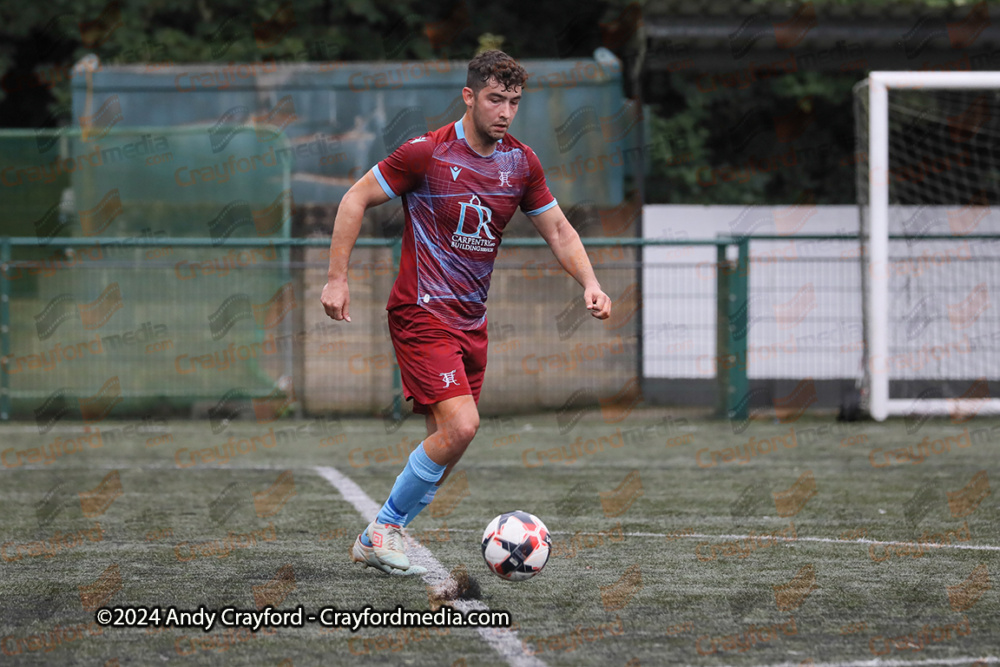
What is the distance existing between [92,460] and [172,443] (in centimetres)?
116

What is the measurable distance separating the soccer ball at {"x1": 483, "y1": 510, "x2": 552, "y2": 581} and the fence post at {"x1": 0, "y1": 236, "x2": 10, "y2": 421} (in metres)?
8.78

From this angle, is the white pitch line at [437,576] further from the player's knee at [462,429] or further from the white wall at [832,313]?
the white wall at [832,313]

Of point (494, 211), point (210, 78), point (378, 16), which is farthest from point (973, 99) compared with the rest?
point (494, 211)

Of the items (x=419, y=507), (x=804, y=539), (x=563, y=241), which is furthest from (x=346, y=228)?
(x=804, y=539)

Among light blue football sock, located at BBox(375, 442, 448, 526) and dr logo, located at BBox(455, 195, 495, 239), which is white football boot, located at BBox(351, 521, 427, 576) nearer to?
light blue football sock, located at BBox(375, 442, 448, 526)

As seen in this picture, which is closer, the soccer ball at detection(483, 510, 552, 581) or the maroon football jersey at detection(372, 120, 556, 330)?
the soccer ball at detection(483, 510, 552, 581)

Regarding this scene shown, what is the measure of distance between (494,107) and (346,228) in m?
0.77

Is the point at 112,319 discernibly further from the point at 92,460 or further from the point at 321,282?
the point at 92,460

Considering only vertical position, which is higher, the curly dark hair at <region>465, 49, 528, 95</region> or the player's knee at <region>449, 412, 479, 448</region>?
the curly dark hair at <region>465, 49, 528, 95</region>

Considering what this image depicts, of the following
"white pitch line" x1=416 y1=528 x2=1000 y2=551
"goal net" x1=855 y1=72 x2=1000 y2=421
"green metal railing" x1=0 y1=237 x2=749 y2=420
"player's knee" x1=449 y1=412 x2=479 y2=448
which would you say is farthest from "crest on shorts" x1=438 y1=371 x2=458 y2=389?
"goal net" x1=855 y1=72 x2=1000 y2=421

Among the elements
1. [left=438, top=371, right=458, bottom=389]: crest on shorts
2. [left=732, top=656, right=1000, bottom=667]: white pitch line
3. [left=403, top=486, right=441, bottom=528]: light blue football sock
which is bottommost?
[left=732, top=656, right=1000, bottom=667]: white pitch line

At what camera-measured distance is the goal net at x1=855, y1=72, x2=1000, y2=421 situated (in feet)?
37.5

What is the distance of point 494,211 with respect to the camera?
522cm

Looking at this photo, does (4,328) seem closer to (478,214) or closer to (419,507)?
(419,507)
